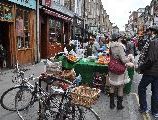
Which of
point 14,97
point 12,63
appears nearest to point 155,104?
point 14,97

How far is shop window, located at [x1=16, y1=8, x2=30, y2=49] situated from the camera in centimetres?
1728

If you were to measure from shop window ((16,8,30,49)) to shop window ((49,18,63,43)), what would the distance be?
5.36 m

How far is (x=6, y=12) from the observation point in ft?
52.1

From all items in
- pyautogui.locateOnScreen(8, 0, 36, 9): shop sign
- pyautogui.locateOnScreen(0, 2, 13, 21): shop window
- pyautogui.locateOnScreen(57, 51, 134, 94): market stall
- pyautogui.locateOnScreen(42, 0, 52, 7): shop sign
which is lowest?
pyautogui.locateOnScreen(57, 51, 134, 94): market stall

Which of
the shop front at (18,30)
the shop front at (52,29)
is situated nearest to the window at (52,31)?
the shop front at (52,29)

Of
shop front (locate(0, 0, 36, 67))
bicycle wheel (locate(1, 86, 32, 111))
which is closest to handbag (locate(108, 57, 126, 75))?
bicycle wheel (locate(1, 86, 32, 111))

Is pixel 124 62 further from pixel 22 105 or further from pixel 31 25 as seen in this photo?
pixel 31 25

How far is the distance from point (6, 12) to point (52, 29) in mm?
9186

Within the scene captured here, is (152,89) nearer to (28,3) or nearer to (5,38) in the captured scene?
(5,38)

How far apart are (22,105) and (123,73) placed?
2436mm

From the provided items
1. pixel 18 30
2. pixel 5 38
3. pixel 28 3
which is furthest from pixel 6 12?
pixel 28 3

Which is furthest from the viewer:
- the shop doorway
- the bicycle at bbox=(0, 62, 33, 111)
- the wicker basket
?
the shop doorway

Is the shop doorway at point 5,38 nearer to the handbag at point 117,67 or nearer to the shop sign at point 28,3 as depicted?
the shop sign at point 28,3

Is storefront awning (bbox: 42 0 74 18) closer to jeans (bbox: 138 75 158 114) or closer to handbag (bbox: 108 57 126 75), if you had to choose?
handbag (bbox: 108 57 126 75)
